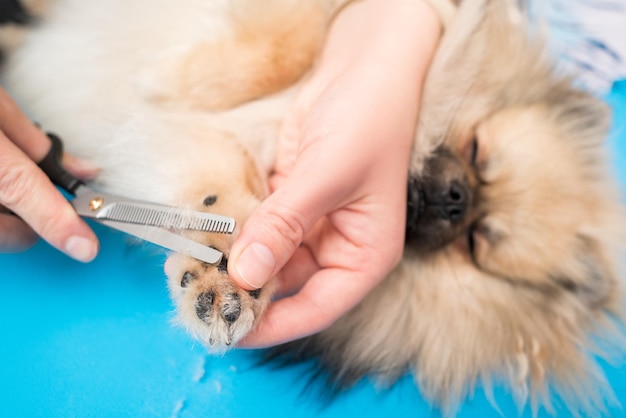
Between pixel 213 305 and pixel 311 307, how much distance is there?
0.28m

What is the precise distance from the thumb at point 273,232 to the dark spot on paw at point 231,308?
0.09 ft

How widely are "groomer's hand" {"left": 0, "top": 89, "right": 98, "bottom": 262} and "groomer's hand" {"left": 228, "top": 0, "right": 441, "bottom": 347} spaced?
0.47 metres

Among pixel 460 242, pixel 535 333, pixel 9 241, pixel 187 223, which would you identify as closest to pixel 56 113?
pixel 9 241

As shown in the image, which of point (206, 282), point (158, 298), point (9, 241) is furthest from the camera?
point (158, 298)

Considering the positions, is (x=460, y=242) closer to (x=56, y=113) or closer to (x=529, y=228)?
(x=529, y=228)

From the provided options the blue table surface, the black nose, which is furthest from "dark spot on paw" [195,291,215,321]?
the black nose

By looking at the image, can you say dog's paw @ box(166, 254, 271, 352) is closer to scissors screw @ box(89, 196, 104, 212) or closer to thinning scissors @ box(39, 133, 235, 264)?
thinning scissors @ box(39, 133, 235, 264)

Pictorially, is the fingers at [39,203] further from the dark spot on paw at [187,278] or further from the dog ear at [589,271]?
the dog ear at [589,271]

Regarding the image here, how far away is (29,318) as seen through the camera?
1.27 meters

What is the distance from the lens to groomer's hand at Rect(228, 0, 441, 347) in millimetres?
913

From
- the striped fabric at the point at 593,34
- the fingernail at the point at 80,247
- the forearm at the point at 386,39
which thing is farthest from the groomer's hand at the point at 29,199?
the striped fabric at the point at 593,34

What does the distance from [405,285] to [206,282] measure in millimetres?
783

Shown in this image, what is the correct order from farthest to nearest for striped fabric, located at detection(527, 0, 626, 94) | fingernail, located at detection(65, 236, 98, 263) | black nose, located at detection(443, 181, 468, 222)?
striped fabric, located at detection(527, 0, 626, 94), black nose, located at detection(443, 181, 468, 222), fingernail, located at detection(65, 236, 98, 263)

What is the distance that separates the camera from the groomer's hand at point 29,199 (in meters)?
1.01
